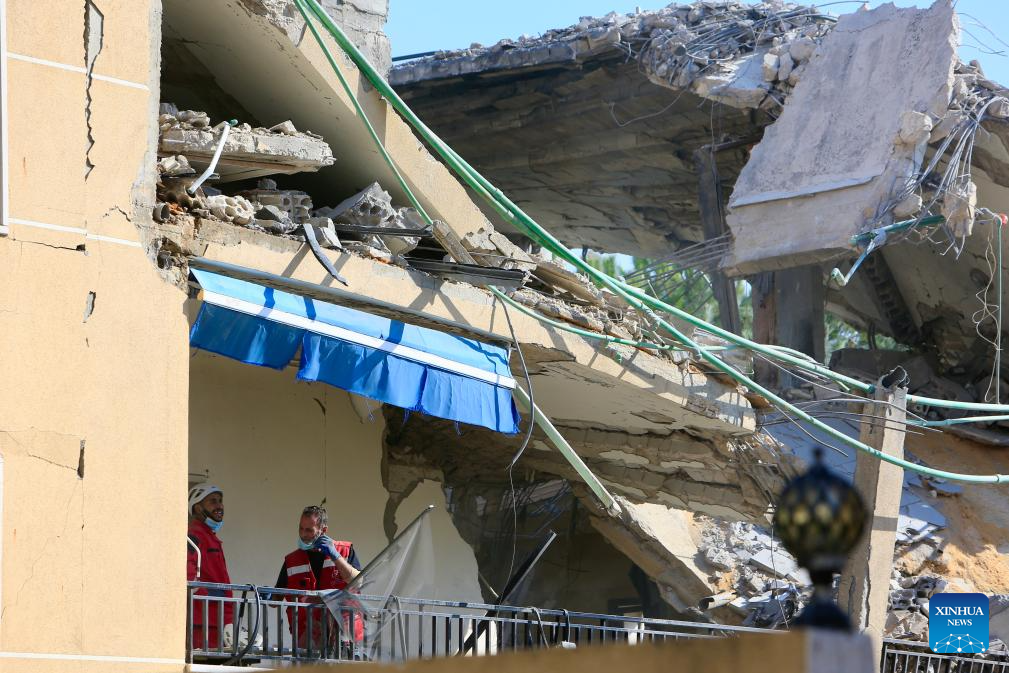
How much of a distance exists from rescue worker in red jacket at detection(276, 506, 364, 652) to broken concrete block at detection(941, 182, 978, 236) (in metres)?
7.75

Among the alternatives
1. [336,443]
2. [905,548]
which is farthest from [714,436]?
[905,548]

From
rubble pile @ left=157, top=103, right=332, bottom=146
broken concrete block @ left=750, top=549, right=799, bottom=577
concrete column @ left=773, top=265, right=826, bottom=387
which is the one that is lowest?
broken concrete block @ left=750, top=549, right=799, bottom=577

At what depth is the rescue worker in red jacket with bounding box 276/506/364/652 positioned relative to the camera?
9.02 m

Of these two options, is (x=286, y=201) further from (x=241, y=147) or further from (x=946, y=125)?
(x=946, y=125)

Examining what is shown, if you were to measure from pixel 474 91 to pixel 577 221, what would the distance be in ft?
9.31

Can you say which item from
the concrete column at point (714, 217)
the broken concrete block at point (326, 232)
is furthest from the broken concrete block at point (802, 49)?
the broken concrete block at point (326, 232)

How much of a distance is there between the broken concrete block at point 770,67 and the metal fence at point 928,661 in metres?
7.01

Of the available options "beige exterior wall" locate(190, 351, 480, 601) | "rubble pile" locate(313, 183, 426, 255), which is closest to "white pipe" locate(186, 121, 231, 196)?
"rubble pile" locate(313, 183, 426, 255)

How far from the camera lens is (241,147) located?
9.61 meters

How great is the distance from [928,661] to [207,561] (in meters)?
6.33

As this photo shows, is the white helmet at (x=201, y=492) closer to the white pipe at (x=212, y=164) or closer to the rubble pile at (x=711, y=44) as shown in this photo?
the white pipe at (x=212, y=164)

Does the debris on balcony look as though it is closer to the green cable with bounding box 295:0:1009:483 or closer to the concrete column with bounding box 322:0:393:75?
the green cable with bounding box 295:0:1009:483

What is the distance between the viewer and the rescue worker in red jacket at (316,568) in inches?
355

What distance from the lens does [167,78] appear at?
1152 cm
